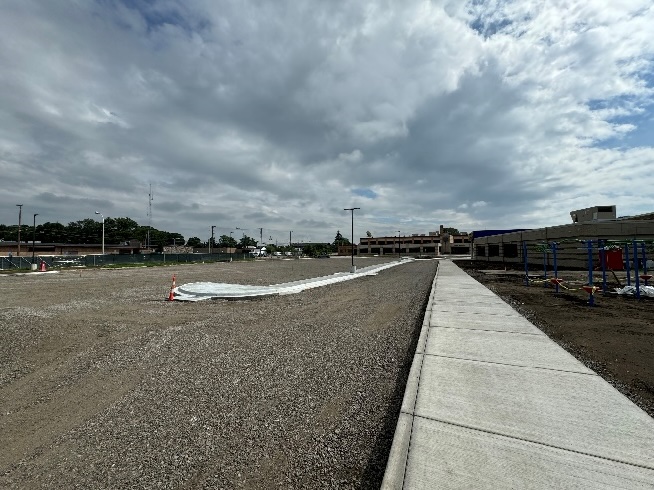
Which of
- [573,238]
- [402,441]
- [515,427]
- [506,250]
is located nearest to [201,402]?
[402,441]

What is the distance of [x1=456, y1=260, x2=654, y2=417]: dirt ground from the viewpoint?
4.68 metres

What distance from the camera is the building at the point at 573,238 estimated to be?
24744 millimetres

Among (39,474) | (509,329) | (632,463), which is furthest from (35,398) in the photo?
(509,329)

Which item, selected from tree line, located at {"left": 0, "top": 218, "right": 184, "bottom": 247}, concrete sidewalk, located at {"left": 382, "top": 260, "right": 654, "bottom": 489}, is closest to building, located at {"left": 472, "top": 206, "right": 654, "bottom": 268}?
concrete sidewalk, located at {"left": 382, "top": 260, "right": 654, "bottom": 489}

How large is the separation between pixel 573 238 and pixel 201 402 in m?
34.2

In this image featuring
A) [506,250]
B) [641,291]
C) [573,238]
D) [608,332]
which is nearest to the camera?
[608,332]

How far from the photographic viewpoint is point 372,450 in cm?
313

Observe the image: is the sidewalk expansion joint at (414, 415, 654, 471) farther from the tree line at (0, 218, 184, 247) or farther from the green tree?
the green tree

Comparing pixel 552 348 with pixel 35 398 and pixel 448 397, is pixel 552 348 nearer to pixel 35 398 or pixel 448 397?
pixel 448 397

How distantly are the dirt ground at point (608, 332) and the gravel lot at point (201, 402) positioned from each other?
10.0 feet

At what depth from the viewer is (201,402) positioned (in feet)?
13.8

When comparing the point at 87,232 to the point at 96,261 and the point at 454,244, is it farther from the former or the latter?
the point at 454,244

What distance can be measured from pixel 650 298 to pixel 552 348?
37.3 ft

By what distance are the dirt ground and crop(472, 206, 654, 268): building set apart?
4.87m
